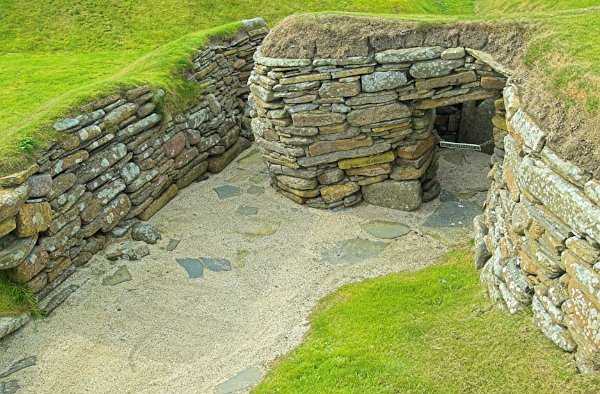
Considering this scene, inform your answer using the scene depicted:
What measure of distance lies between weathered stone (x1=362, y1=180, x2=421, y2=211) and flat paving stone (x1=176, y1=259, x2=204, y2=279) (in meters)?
3.99

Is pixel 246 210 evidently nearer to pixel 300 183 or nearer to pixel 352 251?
pixel 300 183

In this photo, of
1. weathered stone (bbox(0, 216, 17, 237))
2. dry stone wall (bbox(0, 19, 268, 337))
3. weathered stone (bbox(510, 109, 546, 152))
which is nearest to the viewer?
weathered stone (bbox(510, 109, 546, 152))

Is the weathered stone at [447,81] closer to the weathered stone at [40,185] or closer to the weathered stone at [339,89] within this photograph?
the weathered stone at [339,89]

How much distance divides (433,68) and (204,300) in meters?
6.10

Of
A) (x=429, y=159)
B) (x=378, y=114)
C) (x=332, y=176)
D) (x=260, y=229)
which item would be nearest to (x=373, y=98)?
(x=378, y=114)

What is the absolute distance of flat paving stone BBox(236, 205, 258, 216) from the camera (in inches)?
495

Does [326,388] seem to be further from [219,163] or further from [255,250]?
[219,163]

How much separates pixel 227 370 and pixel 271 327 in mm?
1145

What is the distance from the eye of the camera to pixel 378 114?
11.5 metres

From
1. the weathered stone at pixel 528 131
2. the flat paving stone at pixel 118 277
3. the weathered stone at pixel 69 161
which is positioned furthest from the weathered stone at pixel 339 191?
the weathered stone at pixel 69 161

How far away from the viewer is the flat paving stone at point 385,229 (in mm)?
11438

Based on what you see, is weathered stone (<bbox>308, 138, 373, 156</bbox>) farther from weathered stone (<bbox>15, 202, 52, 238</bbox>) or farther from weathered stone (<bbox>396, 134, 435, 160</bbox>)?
weathered stone (<bbox>15, 202, 52, 238</bbox>)

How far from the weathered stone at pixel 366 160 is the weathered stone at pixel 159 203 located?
3.94 m

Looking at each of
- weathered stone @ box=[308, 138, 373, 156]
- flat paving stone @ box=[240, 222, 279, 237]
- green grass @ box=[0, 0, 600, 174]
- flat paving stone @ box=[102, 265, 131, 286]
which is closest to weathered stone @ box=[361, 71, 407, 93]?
weathered stone @ box=[308, 138, 373, 156]
